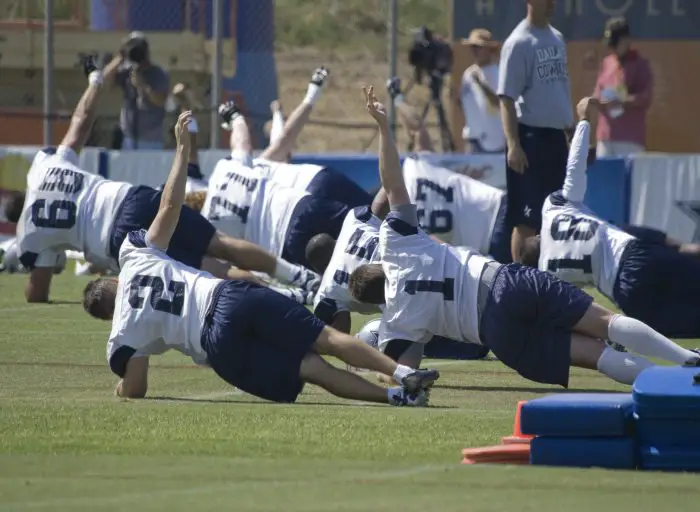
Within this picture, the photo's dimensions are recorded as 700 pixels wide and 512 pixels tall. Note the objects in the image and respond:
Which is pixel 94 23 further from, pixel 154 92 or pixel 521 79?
pixel 521 79

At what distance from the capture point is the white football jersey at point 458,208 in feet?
52.0

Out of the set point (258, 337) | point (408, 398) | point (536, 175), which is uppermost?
point (536, 175)

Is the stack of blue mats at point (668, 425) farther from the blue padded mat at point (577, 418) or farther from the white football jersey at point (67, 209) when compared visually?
the white football jersey at point (67, 209)

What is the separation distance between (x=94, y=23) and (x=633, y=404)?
17.5 metres

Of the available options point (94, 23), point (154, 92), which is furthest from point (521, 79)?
point (94, 23)

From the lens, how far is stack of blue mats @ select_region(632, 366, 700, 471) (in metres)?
7.30

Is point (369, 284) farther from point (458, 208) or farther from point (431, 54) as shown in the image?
point (431, 54)

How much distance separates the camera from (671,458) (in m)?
7.37

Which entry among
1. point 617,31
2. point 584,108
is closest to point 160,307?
point 584,108

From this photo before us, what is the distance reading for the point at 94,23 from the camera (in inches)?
945

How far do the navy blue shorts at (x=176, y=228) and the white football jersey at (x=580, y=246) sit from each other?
2.76 metres

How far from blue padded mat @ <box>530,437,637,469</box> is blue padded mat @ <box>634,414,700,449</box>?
7cm

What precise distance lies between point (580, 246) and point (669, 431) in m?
4.94

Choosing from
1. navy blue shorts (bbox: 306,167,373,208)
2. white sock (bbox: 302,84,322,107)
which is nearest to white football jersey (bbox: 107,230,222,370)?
navy blue shorts (bbox: 306,167,373,208)
